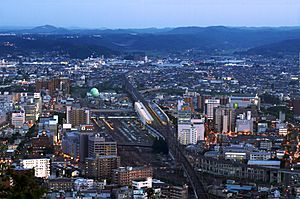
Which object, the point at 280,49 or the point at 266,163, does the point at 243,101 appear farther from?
the point at 280,49

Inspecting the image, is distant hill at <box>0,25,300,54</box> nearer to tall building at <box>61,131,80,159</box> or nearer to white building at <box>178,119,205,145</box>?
white building at <box>178,119,205,145</box>

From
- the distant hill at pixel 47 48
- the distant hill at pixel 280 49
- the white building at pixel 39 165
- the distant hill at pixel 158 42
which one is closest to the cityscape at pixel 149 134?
the white building at pixel 39 165

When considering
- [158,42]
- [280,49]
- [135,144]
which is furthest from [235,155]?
[158,42]

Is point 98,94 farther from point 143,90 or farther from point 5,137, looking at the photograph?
point 5,137

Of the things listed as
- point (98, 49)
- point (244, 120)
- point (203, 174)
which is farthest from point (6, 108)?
point (98, 49)

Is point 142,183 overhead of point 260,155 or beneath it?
overhead

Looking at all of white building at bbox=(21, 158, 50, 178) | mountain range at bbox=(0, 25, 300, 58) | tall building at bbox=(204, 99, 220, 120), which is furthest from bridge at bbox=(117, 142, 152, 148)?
mountain range at bbox=(0, 25, 300, 58)
